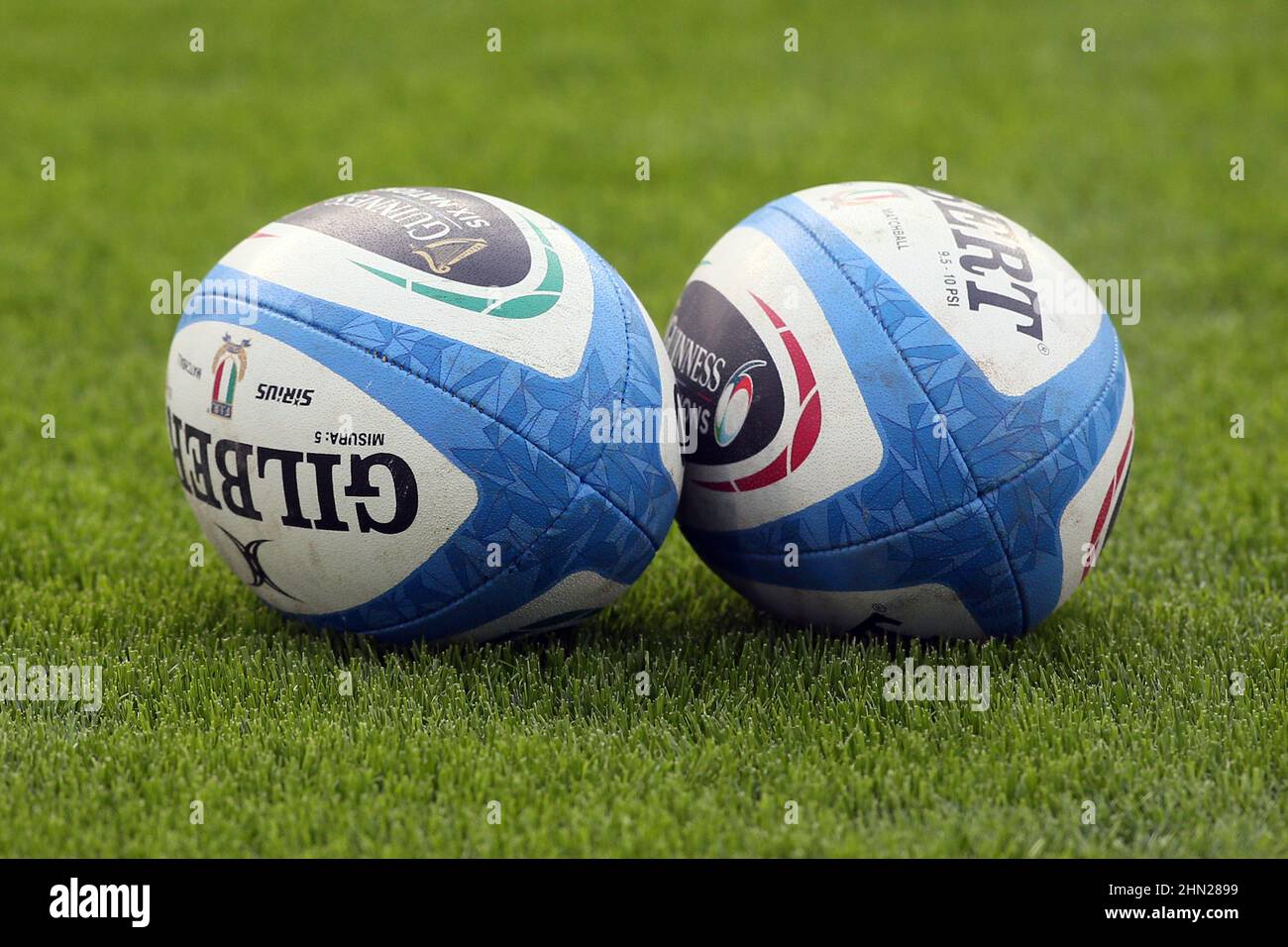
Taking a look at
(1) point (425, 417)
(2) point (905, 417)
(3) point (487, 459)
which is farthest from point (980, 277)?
(1) point (425, 417)

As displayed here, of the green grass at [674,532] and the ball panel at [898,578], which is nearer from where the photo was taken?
the green grass at [674,532]

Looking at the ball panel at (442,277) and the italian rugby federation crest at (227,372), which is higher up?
the ball panel at (442,277)

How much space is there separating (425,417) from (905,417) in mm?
1217

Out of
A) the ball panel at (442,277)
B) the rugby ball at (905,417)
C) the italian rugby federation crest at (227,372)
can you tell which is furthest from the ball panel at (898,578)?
the italian rugby federation crest at (227,372)

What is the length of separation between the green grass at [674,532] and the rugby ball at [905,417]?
263 mm

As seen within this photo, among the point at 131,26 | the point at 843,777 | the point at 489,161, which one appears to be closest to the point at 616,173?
the point at 489,161

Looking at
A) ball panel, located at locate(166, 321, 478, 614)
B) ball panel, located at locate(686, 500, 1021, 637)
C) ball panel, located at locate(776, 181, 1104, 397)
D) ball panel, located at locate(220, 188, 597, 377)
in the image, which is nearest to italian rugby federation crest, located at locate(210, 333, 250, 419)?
ball panel, located at locate(166, 321, 478, 614)

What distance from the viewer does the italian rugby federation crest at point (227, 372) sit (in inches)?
149

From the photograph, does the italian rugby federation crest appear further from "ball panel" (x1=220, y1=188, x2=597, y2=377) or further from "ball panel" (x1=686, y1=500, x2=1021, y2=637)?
"ball panel" (x1=686, y1=500, x2=1021, y2=637)

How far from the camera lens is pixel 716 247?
4.33 meters
